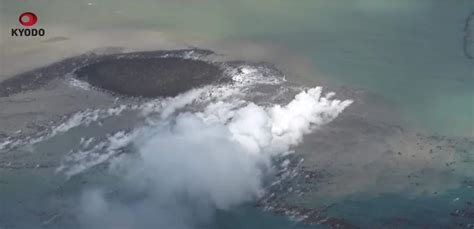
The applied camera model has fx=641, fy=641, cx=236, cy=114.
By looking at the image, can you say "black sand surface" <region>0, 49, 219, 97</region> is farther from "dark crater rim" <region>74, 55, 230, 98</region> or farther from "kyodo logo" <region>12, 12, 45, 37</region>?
"kyodo logo" <region>12, 12, 45, 37</region>

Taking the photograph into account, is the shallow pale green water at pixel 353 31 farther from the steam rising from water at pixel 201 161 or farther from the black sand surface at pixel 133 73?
the steam rising from water at pixel 201 161

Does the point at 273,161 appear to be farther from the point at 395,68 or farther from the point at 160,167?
the point at 395,68

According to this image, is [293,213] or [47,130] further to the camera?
[47,130]

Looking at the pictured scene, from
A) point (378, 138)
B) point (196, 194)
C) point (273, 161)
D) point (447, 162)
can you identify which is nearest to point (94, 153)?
point (196, 194)

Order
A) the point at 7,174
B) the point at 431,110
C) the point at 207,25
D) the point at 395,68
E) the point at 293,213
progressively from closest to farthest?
1. the point at 293,213
2. the point at 7,174
3. the point at 431,110
4. the point at 395,68
5. the point at 207,25

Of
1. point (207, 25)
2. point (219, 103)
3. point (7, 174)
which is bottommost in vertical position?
point (7, 174)

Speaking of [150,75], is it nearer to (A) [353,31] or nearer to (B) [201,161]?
(B) [201,161]

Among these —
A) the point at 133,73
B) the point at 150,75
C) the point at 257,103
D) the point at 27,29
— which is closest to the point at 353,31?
the point at 257,103
